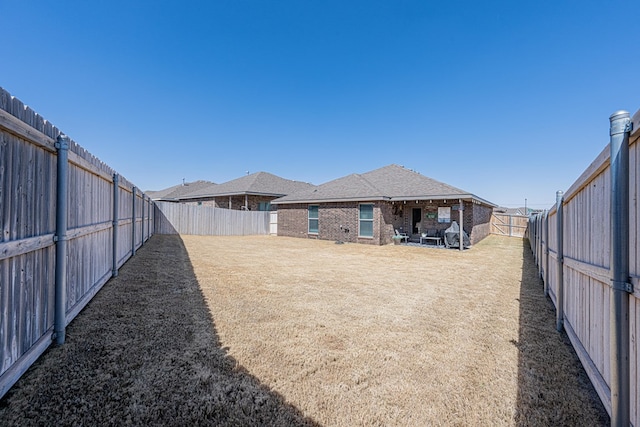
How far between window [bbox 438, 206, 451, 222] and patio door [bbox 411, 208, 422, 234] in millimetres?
1272


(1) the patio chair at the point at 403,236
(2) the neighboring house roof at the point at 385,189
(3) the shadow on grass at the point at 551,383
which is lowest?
(3) the shadow on grass at the point at 551,383

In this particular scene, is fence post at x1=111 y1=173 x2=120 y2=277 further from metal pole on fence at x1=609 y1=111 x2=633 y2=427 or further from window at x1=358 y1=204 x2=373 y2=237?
window at x1=358 y1=204 x2=373 y2=237

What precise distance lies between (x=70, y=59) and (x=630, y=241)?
13.4 meters

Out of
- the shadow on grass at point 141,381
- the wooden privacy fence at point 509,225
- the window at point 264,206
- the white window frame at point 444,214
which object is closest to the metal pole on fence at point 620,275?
the shadow on grass at point 141,381

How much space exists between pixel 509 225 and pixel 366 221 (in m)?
13.7

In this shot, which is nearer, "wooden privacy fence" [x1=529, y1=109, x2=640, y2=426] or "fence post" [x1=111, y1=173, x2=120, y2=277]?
"wooden privacy fence" [x1=529, y1=109, x2=640, y2=426]

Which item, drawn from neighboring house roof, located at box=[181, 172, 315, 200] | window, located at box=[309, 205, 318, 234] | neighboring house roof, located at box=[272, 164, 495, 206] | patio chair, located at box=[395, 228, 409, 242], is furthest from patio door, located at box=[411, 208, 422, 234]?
neighboring house roof, located at box=[181, 172, 315, 200]

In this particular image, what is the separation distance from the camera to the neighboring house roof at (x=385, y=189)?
46.3 ft

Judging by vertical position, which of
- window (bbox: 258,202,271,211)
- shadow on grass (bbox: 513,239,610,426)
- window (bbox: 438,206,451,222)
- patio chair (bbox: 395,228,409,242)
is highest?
window (bbox: 258,202,271,211)

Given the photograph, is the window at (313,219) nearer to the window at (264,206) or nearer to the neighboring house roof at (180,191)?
the window at (264,206)

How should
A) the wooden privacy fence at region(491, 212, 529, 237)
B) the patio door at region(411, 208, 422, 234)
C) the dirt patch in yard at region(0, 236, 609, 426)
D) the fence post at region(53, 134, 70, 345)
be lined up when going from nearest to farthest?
the dirt patch in yard at region(0, 236, 609, 426) < the fence post at region(53, 134, 70, 345) < the patio door at region(411, 208, 422, 234) < the wooden privacy fence at region(491, 212, 529, 237)

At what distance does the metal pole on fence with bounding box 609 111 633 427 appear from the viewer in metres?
1.72

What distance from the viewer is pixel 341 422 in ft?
6.59

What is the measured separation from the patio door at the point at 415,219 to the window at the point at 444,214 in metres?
1.27
